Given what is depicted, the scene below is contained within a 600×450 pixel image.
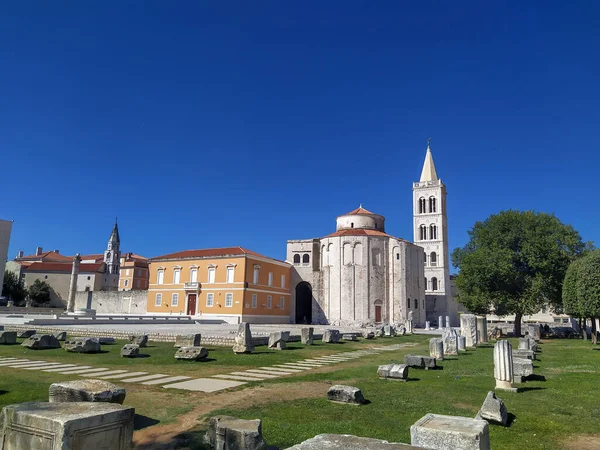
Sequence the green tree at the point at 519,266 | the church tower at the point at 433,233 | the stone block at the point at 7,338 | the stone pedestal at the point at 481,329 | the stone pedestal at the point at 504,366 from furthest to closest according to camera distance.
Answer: the church tower at the point at 433,233, the green tree at the point at 519,266, the stone pedestal at the point at 481,329, the stone block at the point at 7,338, the stone pedestal at the point at 504,366

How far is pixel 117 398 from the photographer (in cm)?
582

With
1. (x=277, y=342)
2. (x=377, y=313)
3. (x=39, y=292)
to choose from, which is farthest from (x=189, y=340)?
(x=39, y=292)

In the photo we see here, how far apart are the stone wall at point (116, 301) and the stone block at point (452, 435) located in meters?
57.5

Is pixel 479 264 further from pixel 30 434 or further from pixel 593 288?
pixel 30 434

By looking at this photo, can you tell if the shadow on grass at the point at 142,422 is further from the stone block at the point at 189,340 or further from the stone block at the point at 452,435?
the stone block at the point at 189,340

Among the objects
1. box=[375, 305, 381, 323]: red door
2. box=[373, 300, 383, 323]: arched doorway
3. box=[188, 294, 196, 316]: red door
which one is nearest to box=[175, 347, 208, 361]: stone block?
box=[188, 294, 196, 316]: red door

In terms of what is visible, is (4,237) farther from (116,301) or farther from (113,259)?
(113,259)

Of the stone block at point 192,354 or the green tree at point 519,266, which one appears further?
the green tree at point 519,266

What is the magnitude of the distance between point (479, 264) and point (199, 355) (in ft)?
84.8

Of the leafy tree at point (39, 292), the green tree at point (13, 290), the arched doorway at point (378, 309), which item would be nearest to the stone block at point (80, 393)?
the arched doorway at point (378, 309)

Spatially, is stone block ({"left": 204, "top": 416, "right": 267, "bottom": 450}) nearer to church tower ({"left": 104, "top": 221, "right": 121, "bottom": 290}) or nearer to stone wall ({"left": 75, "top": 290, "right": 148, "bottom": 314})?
stone wall ({"left": 75, "top": 290, "right": 148, "bottom": 314})

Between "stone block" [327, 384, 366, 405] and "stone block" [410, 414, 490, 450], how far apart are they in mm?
3259

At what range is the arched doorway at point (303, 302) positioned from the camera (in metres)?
60.8

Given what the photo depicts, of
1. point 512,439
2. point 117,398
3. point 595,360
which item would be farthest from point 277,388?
point 595,360
